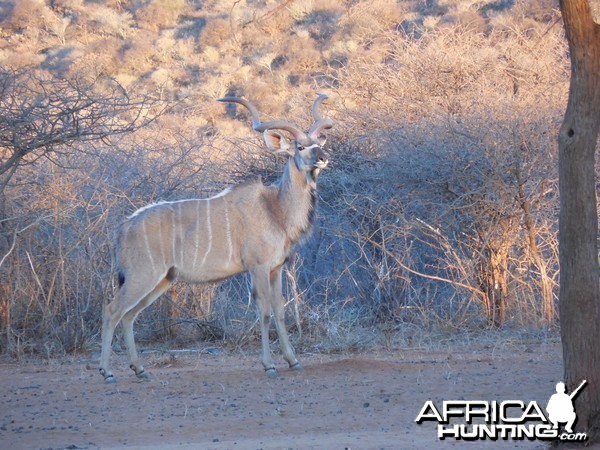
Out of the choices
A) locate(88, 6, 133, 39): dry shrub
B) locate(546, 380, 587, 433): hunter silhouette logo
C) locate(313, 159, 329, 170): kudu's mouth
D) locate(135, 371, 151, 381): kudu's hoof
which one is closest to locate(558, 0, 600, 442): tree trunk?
locate(546, 380, 587, 433): hunter silhouette logo

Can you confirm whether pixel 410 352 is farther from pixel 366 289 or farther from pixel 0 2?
pixel 0 2

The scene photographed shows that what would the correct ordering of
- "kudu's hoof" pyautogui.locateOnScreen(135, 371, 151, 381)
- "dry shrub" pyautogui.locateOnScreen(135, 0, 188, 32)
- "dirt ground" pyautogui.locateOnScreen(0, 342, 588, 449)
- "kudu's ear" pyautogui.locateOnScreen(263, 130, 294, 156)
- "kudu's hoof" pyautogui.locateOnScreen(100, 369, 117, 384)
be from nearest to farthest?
"dirt ground" pyautogui.locateOnScreen(0, 342, 588, 449) → "kudu's hoof" pyautogui.locateOnScreen(100, 369, 117, 384) → "kudu's hoof" pyautogui.locateOnScreen(135, 371, 151, 381) → "kudu's ear" pyautogui.locateOnScreen(263, 130, 294, 156) → "dry shrub" pyautogui.locateOnScreen(135, 0, 188, 32)

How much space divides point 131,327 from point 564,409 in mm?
4332

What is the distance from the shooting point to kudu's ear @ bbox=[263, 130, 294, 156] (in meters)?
9.05

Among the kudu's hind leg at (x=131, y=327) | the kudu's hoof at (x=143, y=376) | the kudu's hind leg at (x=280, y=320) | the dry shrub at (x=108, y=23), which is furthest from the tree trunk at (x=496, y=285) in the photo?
the dry shrub at (x=108, y=23)

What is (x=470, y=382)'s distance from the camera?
7.51 m

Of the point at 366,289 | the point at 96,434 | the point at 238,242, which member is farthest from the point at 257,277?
the point at 366,289

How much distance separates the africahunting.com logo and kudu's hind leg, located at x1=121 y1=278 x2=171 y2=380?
8.96ft

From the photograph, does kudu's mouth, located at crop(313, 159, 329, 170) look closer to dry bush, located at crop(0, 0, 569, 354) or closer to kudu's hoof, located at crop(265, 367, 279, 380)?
dry bush, located at crop(0, 0, 569, 354)

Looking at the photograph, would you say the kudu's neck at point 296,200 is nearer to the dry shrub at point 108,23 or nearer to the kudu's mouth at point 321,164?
the kudu's mouth at point 321,164

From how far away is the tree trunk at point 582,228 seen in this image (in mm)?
5316

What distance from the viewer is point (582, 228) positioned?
5.33m

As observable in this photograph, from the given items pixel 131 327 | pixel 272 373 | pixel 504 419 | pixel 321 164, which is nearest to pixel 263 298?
pixel 272 373

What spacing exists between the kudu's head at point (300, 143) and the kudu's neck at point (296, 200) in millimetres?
58
